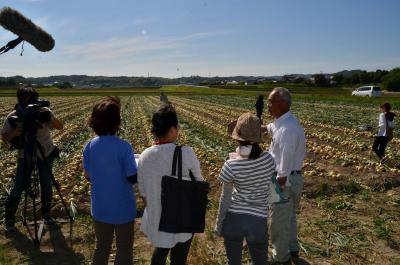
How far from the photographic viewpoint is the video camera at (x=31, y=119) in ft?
17.4

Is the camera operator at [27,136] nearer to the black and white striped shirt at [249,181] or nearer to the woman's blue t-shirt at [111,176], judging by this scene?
the woman's blue t-shirt at [111,176]

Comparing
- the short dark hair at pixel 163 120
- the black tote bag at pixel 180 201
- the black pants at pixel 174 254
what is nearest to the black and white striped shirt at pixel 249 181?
the black tote bag at pixel 180 201

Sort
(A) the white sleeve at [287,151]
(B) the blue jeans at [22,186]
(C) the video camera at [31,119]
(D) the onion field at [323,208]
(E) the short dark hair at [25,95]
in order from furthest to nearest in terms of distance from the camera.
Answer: (B) the blue jeans at [22,186], (E) the short dark hair at [25,95], (D) the onion field at [323,208], (C) the video camera at [31,119], (A) the white sleeve at [287,151]

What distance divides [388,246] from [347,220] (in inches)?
42.5

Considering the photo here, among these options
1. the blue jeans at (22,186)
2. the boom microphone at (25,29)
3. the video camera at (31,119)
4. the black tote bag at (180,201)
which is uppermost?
the boom microphone at (25,29)

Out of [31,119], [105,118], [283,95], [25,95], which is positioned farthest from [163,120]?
[25,95]

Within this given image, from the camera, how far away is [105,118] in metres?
3.77

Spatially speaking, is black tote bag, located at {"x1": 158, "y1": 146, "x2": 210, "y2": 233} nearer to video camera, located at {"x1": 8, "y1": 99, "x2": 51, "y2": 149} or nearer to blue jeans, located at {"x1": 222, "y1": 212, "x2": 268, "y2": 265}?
blue jeans, located at {"x1": 222, "y1": 212, "x2": 268, "y2": 265}

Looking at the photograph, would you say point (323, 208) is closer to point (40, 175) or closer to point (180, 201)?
point (180, 201)

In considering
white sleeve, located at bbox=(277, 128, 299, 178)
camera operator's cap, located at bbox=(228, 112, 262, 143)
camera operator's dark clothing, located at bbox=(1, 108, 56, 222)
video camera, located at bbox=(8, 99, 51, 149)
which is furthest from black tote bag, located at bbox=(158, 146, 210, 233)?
camera operator's dark clothing, located at bbox=(1, 108, 56, 222)

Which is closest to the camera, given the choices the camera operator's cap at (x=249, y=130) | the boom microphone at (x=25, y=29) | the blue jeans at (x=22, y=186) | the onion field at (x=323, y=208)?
the camera operator's cap at (x=249, y=130)

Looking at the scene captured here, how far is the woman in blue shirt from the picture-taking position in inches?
149

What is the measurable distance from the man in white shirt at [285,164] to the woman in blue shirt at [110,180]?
178cm

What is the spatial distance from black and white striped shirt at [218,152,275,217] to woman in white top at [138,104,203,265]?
0.35 m
